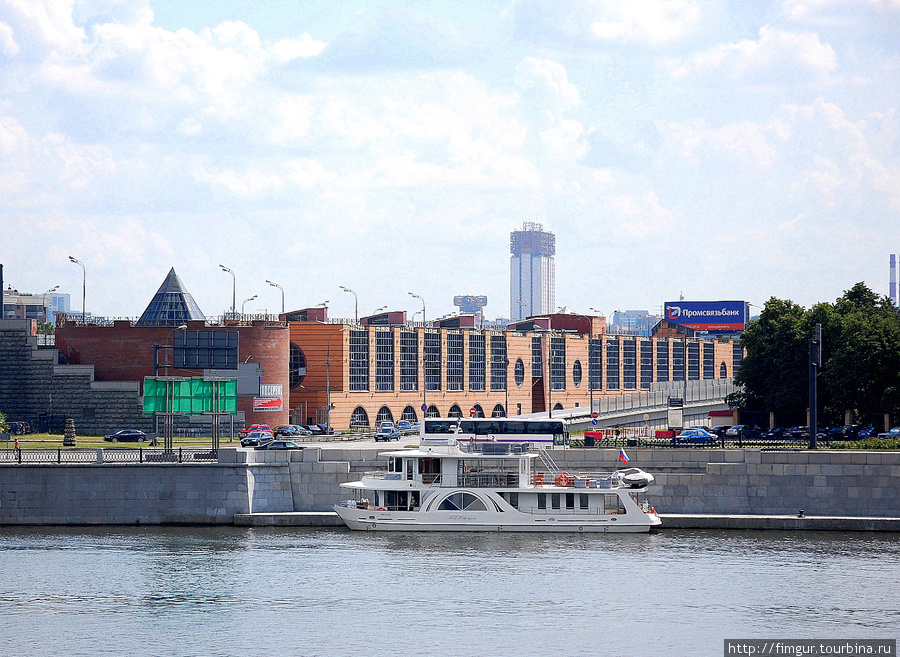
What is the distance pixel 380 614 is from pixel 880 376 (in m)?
54.2

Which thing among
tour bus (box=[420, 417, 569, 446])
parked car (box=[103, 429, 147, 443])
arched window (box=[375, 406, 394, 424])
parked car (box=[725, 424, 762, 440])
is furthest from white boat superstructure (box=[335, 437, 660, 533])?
arched window (box=[375, 406, 394, 424])

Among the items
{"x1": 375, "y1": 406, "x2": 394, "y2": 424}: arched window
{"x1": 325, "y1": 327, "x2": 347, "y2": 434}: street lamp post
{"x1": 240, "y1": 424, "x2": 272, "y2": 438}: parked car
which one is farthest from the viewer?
{"x1": 375, "y1": 406, "x2": 394, "y2": 424}: arched window

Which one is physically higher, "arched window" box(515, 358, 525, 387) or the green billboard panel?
"arched window" box(515, 358, 525, 387)

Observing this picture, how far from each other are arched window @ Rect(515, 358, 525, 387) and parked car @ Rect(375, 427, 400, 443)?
1685 inches

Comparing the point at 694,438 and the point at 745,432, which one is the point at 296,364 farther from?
the point at 694,438

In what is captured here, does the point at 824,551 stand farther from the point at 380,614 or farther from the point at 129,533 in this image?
the point at 129,533

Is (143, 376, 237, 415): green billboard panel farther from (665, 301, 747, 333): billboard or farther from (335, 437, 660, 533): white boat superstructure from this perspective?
(665, 301, 747, 333): billboard

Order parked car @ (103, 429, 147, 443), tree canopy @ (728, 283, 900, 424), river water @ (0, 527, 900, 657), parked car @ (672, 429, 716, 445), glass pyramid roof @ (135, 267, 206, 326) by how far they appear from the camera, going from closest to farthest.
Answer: river water @ (0, 527, 900, 657)
parked car @ (672, 429, 716, 445)
tree canopy @ (728, 283, 900, 424)
parked car @ (103, 429, 147, 443)
glass pyramid roof @ (135, 267, 206, 326)

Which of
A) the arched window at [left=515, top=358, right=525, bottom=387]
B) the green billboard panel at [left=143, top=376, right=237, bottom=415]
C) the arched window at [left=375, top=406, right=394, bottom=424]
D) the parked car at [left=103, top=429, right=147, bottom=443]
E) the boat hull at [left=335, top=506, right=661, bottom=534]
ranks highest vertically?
the arched window at [left=515, top=358, right=525, bottom=387]

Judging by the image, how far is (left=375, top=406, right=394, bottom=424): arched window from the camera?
123 meters

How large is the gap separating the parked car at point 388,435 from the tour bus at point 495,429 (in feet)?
112

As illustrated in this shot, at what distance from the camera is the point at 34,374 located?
10081cm

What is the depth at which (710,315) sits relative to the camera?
180 m

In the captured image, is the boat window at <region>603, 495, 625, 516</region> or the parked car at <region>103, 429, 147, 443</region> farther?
the parked car at <region>103, 429, 147, 443</region>
